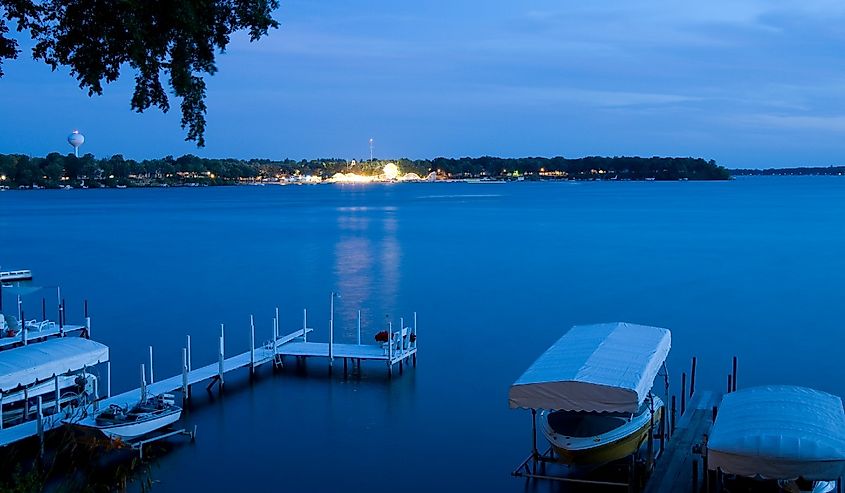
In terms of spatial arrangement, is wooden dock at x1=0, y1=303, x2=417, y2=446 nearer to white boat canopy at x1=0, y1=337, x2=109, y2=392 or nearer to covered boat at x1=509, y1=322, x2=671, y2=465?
white boat canopy at x1=0, y1=337, x2=109, y2=392

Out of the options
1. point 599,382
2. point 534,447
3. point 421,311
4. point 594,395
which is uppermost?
point 599,382

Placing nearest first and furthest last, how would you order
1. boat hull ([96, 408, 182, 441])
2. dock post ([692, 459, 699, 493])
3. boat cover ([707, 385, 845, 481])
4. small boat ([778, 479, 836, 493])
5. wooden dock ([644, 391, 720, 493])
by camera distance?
boat cover ([707, 385, 845, 481]) < small boat ([778, 479, 836, 493]) < dock post ([692, 459, 699, 493]) < wooden dock ([644, 391, 720, 493]) < boat hull ([96, 408, 182, 441])

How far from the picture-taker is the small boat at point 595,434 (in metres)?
15.8

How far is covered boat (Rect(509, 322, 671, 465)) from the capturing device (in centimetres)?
1496

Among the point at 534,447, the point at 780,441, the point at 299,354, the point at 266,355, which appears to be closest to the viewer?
the point at 780,441

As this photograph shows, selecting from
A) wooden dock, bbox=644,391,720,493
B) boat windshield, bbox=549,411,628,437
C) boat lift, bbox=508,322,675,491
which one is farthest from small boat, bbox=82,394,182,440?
wooden dock, bbox=644,391,720,493

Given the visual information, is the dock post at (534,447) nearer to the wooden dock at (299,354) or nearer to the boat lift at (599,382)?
the boat lift at (599,382)

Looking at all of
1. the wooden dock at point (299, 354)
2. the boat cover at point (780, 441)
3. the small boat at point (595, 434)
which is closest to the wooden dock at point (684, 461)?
the small boat at point (595, 434)

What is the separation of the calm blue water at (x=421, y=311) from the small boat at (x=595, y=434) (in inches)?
86.5

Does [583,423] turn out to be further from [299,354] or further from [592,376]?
[299,354]

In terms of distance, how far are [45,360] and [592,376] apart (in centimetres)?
1270

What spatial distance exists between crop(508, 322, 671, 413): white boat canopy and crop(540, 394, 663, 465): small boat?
67 centimetres

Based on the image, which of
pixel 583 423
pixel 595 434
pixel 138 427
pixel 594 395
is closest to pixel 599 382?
pixel 594 395

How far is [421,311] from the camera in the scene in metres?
37.9
